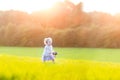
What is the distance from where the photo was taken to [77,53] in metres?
1.89

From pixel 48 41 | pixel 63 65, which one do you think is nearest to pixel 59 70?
pixel 63 65

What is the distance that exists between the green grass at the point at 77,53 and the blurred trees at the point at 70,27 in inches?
0.8

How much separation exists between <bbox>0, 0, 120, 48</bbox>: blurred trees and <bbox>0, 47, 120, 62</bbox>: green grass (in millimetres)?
21

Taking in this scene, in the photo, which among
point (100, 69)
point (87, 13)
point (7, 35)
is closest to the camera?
point (100, 69)

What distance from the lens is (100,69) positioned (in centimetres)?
176

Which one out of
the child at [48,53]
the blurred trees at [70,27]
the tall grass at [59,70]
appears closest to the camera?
the tall grass at [59,70]

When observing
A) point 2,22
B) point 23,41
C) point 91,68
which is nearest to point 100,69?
point 91,68

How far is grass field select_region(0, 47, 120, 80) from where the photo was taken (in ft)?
5.63

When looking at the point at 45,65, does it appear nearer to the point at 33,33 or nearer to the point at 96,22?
the point at 33,33

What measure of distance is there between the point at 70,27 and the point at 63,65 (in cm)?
16

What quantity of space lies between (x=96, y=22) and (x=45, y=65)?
27 centimetres

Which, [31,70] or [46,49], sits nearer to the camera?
[31,70]

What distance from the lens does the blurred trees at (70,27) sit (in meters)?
1.85

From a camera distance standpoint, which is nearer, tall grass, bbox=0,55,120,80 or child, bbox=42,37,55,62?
tall grass, bbox=0,55,120,80
